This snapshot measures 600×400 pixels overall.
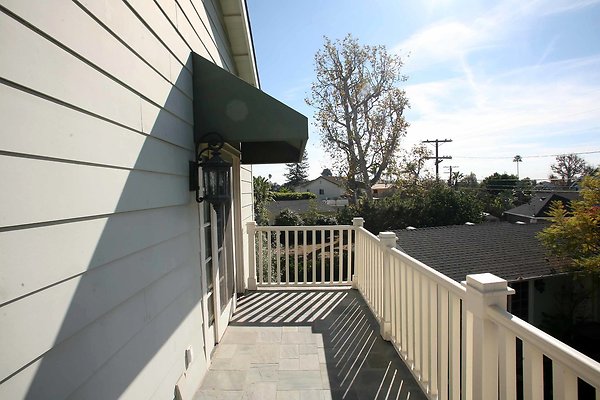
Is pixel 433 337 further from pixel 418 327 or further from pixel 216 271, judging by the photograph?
pixel 216 271

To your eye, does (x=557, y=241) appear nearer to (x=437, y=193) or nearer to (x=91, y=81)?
(x=437, y=193)

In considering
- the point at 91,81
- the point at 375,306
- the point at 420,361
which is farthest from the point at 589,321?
the point at 91,81

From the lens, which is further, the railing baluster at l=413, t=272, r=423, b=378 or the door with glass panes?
the door with glass panes

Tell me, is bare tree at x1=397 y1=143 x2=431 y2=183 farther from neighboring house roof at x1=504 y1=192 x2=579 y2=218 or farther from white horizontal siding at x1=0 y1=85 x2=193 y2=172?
white horizontal siding at x1=0 y1=85 x2=193 y2=172

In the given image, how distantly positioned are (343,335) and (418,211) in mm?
12022

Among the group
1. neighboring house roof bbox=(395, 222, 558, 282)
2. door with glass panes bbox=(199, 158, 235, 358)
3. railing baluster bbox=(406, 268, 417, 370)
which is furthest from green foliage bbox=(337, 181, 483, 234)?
railing baluster bbox=(406, 268, 417, 370)

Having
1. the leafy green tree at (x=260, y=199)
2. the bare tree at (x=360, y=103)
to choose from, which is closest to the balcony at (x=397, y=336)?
the leafy green tree at (x=260, y=199)

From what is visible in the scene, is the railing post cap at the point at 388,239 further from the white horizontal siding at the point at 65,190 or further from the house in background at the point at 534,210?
the house in background at the point at 534,210

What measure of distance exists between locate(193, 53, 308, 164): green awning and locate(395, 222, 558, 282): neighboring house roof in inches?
254

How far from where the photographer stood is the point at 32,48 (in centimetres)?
91

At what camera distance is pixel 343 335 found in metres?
3.35

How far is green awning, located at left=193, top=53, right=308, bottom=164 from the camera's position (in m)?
2.35

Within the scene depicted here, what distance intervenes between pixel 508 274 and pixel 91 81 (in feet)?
32.0

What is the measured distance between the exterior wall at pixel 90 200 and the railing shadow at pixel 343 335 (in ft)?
4.26
